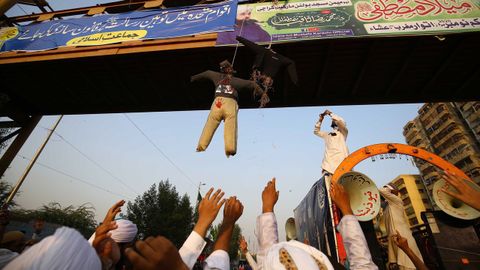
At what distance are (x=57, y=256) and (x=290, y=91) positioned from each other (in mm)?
5857

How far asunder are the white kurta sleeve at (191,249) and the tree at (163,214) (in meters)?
32.9

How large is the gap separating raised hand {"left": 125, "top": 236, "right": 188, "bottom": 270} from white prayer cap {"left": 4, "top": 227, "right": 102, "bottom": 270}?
1.46 feet

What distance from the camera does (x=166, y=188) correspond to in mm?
36094

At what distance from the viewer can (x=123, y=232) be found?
279cm

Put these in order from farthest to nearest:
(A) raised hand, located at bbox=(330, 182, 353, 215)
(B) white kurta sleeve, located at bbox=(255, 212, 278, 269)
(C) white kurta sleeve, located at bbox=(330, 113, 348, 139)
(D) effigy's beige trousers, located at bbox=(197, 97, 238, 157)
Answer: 1. (C) white kurta sleeve, located at bbox=(330, 113, 348, 139)
2. (D) effigy's beige trousers, located at bbox=(197, 97, 238, 157)
3. (A) raised hand, located at bbox=(330, 182, 353, 215)
4. (B) white kurta sleeve, located at bbox=(255, 212, 278, 269)

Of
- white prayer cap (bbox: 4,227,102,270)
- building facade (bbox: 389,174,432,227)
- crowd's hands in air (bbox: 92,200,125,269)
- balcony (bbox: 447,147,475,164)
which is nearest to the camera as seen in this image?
white prayer cap (bbox: 4,227,102,270)

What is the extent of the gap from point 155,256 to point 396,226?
519cm

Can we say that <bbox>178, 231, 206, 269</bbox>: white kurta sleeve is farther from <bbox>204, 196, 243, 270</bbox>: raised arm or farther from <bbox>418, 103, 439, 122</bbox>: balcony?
<bbox>418, 103, 439, 122</bbox>: balcony

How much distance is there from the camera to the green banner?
452cm

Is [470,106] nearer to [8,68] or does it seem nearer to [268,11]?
[268,11]

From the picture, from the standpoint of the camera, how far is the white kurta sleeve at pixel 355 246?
165cm

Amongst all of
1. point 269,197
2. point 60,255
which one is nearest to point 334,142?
point 269,197

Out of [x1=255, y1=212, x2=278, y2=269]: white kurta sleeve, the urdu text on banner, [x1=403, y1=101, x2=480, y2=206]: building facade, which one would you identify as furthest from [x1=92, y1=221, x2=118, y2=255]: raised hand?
[x1=403, y1=101, x2=480, y2=206]: building facade

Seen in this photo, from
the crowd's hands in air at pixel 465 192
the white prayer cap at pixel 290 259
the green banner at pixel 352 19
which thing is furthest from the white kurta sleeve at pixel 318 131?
the white prayer cap at pixel 290 259
